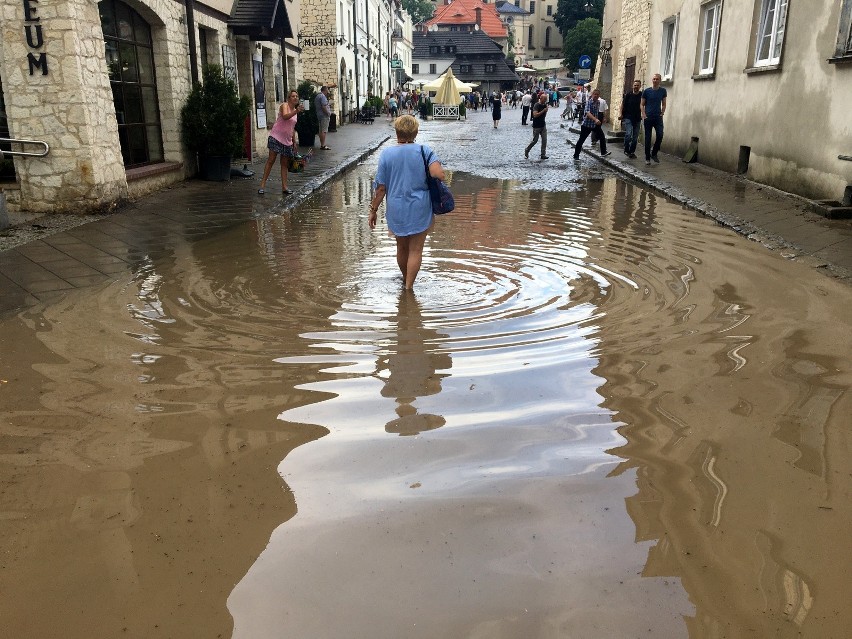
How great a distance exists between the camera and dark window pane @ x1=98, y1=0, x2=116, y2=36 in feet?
37.0

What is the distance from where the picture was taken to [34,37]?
9.26 meters

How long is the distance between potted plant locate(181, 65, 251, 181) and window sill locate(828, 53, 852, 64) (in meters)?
9.39

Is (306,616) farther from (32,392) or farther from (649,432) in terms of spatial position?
(32,392)

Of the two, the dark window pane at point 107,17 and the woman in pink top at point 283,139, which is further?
the woman in pink top at point 283,139

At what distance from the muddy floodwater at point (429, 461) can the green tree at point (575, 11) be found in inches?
4065

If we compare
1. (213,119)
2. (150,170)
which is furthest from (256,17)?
(150,170)

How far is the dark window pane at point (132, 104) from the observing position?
1215cm

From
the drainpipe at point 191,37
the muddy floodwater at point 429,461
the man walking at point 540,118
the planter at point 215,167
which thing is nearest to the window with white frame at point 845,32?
the muddy floodwater at point 429,461

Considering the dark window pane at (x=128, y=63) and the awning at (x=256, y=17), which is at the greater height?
the awning at (x=256, y=17)

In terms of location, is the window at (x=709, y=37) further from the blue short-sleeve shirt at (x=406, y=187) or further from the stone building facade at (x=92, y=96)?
the blue short-sleeve shirt at (x=406, y=187)

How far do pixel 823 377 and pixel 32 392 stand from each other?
14.2 ft

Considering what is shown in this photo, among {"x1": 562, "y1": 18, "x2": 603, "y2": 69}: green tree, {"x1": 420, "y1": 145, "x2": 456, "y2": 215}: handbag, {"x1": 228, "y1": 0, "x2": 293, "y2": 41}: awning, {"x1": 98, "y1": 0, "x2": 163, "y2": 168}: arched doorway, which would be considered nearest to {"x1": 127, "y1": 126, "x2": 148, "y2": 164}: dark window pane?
{"x1": 98, "y1": 0, "x2": 163, "y2": 168}: arched doorway

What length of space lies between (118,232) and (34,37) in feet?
9.06

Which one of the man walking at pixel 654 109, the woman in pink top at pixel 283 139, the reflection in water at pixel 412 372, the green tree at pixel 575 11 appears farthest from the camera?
the green tree at pixel 575 11
